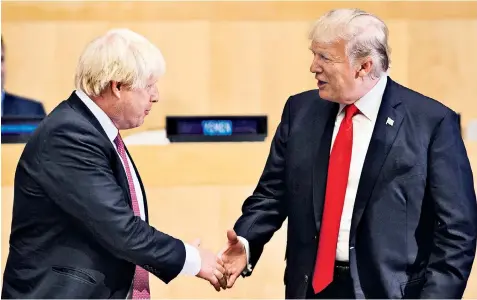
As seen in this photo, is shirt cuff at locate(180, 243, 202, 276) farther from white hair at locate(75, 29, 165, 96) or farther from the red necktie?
white hair at locate(75, 29, 165, 96)

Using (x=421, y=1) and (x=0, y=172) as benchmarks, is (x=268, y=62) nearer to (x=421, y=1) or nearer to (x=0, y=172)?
(x=421, y=1)

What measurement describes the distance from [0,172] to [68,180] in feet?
2.92

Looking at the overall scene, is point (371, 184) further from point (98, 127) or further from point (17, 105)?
point (17, 105)

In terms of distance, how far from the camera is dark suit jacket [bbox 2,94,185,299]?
1801 millimetres

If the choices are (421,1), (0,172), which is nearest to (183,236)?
(0,172)

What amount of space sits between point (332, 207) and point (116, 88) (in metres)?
0.58

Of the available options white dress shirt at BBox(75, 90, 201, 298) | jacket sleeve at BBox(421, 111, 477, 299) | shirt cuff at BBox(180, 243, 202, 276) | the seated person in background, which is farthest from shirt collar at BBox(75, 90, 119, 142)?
the seated person in background

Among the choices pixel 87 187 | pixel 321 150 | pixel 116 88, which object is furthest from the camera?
pixel 321 150

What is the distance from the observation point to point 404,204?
1936 millimetres

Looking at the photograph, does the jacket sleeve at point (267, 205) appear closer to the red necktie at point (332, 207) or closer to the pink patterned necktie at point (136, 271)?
the red necktie at point (332, 207)

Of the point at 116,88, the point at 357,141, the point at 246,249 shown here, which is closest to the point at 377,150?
the point at 357,141

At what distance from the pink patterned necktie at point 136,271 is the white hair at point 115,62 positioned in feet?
0.49

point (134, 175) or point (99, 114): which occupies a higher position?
point (99, 114)

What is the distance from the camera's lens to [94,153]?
5.93ft
